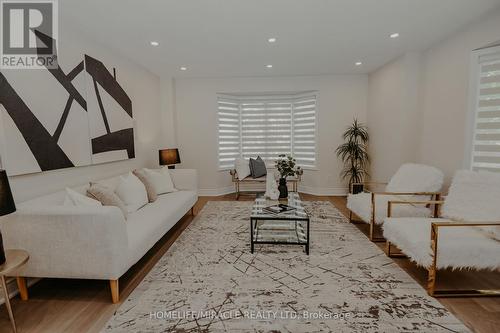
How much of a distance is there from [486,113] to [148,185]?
4.39 metres

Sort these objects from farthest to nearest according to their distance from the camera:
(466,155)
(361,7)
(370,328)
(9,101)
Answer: (466,155) → (361,7) → (9,101) → (370,328)

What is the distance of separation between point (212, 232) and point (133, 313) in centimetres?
167

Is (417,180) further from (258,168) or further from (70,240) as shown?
(70,240)

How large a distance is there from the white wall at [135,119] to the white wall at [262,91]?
654 millimetres

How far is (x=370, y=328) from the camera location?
168cm

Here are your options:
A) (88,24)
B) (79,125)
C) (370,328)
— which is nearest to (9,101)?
(79,125)

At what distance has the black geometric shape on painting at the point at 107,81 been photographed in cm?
317

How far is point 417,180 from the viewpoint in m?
3.34

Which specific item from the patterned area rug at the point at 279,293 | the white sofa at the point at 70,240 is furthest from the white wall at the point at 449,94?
the white sofa at the point at 70,240

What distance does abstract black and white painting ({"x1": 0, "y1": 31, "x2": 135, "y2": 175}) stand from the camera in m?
2.14

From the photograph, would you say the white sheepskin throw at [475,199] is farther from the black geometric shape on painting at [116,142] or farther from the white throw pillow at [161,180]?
the black geometric shape on painting at [116,142]

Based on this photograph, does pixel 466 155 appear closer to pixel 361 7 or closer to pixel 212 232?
pixel 361 7

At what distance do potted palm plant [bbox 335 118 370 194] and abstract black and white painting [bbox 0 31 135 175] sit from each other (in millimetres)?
4404

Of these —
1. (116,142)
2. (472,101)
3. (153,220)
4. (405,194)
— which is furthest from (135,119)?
(472,101)
